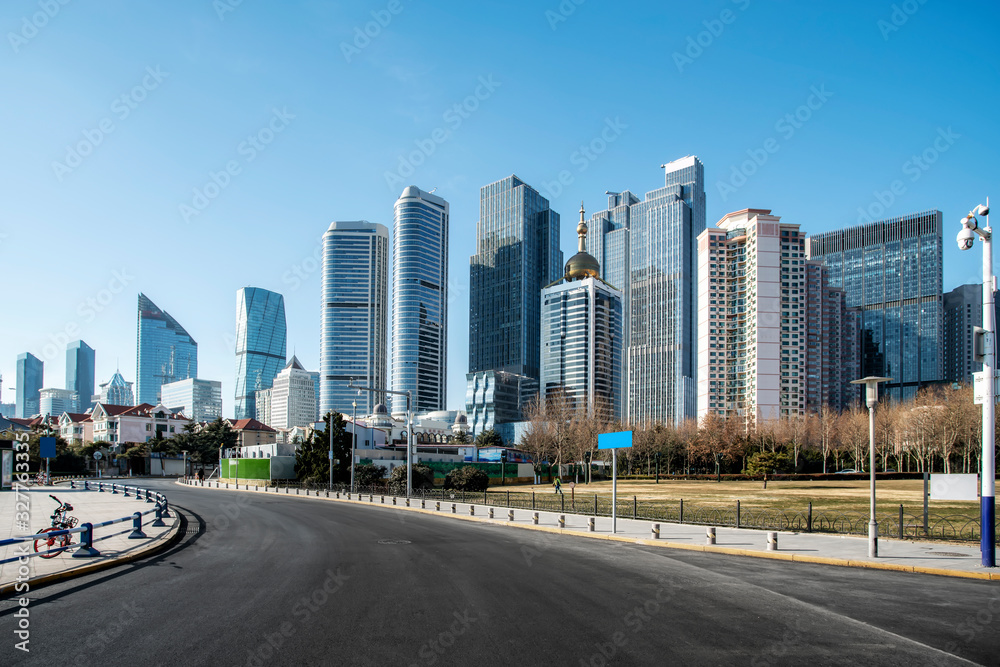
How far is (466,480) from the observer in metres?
47.2

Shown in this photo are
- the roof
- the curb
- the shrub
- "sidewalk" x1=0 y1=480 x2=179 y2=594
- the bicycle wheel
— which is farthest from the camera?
the roof

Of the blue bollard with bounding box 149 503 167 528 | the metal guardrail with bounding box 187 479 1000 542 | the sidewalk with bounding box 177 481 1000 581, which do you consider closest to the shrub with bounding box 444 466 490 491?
the metal guardrail with bounding box 187 479 1000 542

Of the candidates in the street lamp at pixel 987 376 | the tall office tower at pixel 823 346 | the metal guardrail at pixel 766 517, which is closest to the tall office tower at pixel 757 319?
the tall office tower at pixel 823 346

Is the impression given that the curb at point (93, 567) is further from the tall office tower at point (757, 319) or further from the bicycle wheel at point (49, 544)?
the tall office tower at point (757, 319)

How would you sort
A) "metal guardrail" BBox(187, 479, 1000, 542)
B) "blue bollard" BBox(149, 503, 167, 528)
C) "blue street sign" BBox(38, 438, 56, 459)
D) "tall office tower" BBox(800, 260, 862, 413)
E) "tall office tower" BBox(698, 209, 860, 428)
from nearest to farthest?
1. "metal guardrail" BBox(187, 479, 1000, 542)
2. "blue bollard" BBox(149, 503, 167, 528)
3. "blue street sign" BBox(38, 438, 56, 459)
4. "tall office tower" BBox(698, 209, 860, 428)
5. "tall office tower" BBox(800, 260, 862, 413)

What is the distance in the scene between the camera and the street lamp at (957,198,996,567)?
578 inches

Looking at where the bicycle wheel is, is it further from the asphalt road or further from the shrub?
the shrub

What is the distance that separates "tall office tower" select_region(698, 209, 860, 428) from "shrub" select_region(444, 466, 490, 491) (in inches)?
4013

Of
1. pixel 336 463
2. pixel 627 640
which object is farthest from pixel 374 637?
pixel 336 463

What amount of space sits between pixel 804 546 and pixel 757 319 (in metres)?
130

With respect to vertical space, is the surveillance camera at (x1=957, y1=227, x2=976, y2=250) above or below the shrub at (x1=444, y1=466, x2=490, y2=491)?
above

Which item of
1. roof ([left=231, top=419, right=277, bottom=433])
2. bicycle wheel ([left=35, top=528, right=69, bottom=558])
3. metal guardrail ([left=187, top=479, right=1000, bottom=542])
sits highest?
Answer: bicycle wheel ([left=35, top=528, right=69, bottom=558])

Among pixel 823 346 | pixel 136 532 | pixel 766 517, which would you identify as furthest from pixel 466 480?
pixel 823 346

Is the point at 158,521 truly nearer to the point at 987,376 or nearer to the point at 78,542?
the point at 78,542
